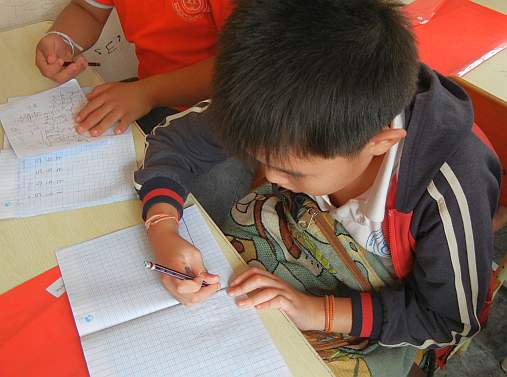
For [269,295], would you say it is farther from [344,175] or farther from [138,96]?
[138,96]

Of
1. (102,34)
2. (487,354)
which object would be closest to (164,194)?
(102,34)

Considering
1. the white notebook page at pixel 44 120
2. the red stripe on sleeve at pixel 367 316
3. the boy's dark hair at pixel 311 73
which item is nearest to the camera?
the boy's dark hair at pixel 311 73

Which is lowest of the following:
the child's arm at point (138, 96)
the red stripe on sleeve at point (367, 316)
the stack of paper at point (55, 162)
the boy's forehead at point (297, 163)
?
the red stripe on sleeve at point (367, 316)

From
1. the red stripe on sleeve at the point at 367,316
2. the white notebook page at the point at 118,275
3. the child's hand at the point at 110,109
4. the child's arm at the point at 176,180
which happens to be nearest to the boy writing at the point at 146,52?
the child's hand at the point at 110,109

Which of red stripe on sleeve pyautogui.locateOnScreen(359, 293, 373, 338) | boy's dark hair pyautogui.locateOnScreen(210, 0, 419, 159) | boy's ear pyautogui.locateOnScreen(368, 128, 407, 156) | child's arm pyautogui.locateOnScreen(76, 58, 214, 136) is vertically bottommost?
red stripe on sleeve pyautogui.locateOnScreen(359, 293, 373, 338)

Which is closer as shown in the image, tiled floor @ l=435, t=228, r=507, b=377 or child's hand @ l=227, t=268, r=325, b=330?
child's hand @ l=227, t=268, r=325, b=330

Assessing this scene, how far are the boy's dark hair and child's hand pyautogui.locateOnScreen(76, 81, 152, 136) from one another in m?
0.42

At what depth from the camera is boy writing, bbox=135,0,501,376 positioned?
23.0 inches

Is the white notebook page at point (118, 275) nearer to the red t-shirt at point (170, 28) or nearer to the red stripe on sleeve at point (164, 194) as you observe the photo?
the red stripe on sleeve at point (164, 194)

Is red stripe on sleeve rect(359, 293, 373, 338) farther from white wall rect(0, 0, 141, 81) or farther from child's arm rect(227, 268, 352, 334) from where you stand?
white wall rect(0, 0, 141, 81)

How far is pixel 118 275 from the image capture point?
75 centimetres

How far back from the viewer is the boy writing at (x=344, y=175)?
58cm

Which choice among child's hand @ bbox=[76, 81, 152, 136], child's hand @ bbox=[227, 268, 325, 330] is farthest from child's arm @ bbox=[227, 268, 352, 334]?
child's hand @ bbox=[76, 81, 152, 136]

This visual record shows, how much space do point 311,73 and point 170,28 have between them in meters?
0.72
